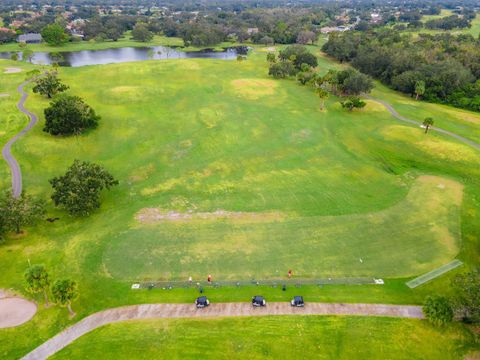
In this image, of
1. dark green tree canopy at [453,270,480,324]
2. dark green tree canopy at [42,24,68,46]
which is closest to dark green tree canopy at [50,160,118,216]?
dark green tree canopy at [453,270,480,324]

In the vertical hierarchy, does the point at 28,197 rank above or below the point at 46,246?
above

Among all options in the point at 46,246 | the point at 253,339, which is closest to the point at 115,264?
the point at 46,246

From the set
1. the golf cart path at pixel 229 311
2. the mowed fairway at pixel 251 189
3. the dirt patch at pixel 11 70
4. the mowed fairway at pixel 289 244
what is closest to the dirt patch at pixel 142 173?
the mowed fairway at pixel 251 189

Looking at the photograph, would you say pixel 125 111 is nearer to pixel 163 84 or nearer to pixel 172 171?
pixel 163 84

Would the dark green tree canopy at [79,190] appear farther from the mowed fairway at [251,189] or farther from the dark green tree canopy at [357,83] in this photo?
the dark green tree canopy at [357,83]

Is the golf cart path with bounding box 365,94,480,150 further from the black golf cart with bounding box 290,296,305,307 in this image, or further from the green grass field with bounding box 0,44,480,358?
the black golf cart with bounding box 290,296,305,307

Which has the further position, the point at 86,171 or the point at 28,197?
the point at 86,171
